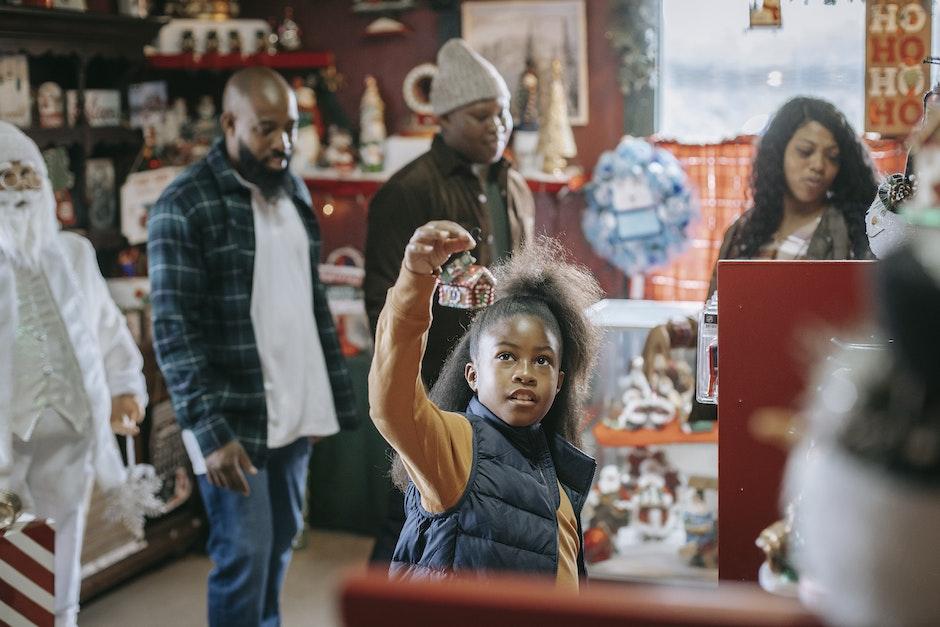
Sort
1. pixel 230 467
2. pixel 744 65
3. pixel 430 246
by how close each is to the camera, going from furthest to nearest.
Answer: pixel 744 65
pixel 230 467
pixel 430 246

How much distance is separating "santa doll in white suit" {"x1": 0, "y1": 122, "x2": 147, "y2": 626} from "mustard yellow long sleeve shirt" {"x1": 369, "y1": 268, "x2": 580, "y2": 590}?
5.16 feet

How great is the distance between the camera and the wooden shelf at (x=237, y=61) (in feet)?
15.1

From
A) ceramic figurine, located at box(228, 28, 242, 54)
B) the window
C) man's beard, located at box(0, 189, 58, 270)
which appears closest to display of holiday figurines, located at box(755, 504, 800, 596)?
man's beard, located at box(0, 189, 58, 270)

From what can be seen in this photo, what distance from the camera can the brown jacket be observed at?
2865 mm

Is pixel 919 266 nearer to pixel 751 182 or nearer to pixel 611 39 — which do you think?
pixel 751 182

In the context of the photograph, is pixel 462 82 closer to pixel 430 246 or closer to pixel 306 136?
pixel 430 246

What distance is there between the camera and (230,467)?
2.68 meters

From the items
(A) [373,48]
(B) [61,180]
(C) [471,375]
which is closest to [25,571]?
(C) [471,375]

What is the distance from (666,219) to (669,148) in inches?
15.3

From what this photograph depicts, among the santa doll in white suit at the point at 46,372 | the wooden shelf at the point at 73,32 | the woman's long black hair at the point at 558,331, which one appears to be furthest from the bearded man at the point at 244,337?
the wooden shelf at the point at 73,32

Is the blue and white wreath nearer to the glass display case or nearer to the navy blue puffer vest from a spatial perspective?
the glass display case

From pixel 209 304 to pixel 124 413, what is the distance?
58cm

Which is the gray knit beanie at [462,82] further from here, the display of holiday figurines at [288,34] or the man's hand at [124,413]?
the display of holiday figurines at [288,34]

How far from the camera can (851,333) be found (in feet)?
5.14
